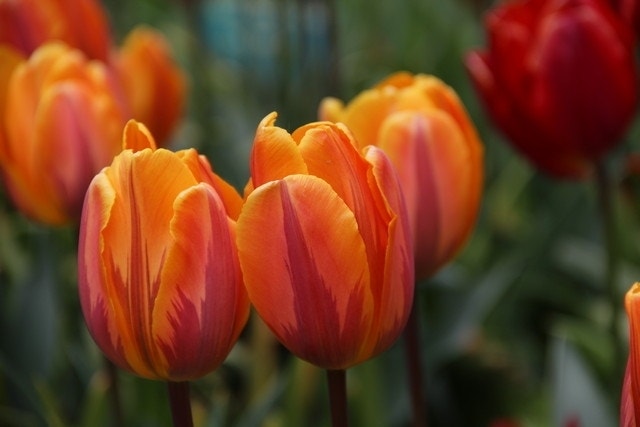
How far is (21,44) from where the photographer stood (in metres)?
1.04

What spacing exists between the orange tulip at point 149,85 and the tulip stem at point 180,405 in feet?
1.77

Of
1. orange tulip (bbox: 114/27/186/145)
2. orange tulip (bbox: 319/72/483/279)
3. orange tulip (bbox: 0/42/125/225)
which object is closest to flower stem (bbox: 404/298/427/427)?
orange tulip (bbox: 319/72/483/279)

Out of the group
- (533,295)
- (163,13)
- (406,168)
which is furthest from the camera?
(163,13)

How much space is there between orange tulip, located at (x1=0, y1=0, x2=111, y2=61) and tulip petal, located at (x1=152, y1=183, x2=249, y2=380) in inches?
23.4

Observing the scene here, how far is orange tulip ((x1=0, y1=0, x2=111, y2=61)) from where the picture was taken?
1.02 meters

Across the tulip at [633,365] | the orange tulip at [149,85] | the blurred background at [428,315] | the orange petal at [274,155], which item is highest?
the orange petal at [274,155]

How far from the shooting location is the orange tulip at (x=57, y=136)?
2.64 feet

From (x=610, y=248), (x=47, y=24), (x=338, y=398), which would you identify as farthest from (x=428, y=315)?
(x=338, y=398)

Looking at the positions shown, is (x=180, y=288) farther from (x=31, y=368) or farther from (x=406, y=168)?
(x=31, y=368)

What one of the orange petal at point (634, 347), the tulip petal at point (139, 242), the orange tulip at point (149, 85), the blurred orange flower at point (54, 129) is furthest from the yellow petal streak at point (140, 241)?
the orange tulip at point (149, 85)

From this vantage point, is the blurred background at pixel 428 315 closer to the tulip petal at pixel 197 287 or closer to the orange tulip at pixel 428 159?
the orange tulip at pixel 428 159

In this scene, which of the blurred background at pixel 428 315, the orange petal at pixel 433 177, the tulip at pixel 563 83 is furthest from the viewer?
the blurred background at pixel 428 315

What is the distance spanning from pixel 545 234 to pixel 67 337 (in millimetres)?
476

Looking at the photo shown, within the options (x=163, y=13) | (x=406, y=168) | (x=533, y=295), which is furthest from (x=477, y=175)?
(x=163, y=13)
